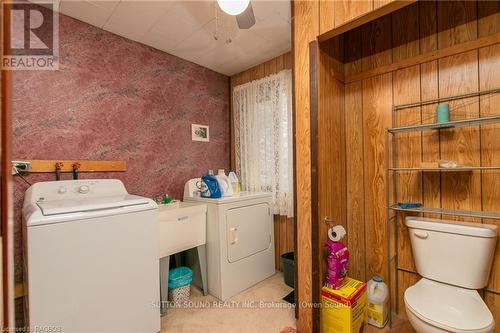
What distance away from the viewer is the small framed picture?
2.79 meters

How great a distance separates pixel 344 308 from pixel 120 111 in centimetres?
240

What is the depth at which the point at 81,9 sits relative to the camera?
189 cm

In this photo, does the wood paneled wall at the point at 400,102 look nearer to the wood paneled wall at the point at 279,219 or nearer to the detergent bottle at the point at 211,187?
the wood paneled wall at the point at 279,219

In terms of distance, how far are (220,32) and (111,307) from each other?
230cm

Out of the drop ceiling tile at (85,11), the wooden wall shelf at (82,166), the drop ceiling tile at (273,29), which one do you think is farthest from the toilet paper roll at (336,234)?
the drop ceiling tile at (85,11)

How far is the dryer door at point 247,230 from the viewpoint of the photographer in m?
2.27

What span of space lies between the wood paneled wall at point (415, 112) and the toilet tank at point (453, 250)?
0.45ft

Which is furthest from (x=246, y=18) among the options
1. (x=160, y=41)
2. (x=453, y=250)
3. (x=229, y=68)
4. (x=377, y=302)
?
(x=377, y=302)

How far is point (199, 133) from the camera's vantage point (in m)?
2.85

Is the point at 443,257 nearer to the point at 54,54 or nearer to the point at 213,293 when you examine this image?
the point at 213,293

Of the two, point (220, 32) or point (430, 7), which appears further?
point (220, 32)

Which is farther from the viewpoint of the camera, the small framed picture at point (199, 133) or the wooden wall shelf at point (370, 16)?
the small framed picture at point (199, 133)

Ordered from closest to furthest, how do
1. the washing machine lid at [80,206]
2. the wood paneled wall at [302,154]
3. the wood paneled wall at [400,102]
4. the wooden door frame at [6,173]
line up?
the wooden door frame at [6,173], the washing machine lid at [80,206], the wood paneled wall at [400,102], the wood paneled wall at [302,154]

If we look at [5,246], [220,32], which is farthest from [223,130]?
[5,246]
